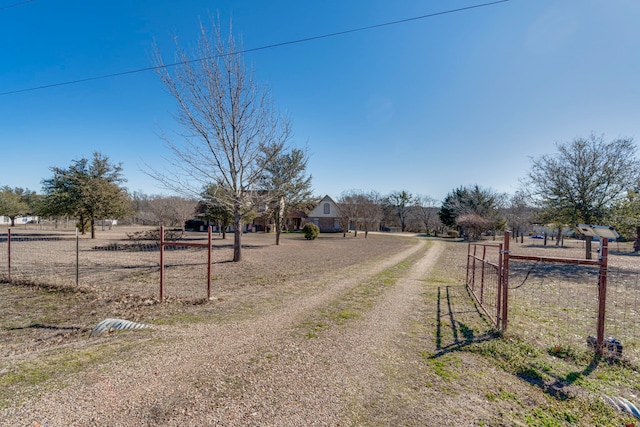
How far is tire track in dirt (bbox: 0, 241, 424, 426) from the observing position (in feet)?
→ 7.93

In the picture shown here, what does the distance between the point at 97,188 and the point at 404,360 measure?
26667 mm

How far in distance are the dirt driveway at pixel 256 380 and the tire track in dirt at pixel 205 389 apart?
0.03 ft

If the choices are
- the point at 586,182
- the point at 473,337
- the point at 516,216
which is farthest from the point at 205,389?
the point at 516,216

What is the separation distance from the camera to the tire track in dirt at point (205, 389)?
2.42m

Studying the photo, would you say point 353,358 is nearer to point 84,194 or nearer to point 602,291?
point 602,291

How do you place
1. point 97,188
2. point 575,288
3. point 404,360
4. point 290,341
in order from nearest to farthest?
point 404,360 → point 290,341 → point 575,288 → point 97,188

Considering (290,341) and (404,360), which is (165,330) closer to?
(290,341)

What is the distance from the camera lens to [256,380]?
3029mm

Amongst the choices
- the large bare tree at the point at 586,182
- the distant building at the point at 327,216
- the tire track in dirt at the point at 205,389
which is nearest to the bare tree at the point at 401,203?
the distant building at the point at 327,216

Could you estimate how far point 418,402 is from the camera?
275 cm

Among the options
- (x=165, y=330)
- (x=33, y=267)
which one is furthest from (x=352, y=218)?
(x=165, y=330)

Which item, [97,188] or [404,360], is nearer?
[404,360]

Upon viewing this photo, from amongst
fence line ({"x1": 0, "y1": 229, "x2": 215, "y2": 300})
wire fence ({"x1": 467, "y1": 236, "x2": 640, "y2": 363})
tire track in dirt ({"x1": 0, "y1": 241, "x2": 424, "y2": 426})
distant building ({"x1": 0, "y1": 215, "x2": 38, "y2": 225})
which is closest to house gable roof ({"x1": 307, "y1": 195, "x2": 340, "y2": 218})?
fence line ({"x1": 0, "y1": 229, "x2": 215, "y2": 300})

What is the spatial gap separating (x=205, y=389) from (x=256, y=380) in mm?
510
